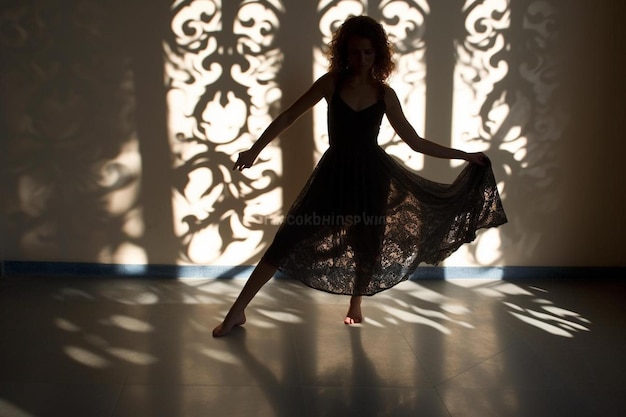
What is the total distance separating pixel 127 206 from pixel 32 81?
84 cm

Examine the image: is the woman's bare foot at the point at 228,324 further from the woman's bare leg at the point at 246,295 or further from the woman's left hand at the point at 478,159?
the woman's left hand at the point at 478,159

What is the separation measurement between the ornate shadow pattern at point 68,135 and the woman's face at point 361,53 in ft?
4.41

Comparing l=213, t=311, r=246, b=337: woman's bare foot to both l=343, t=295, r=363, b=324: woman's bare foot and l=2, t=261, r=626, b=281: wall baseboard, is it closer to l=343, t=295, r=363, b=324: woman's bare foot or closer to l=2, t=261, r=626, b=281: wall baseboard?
l=343, t=295, r=363, b=324: woman's bare foot

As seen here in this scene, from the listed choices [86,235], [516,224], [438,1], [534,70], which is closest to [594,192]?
[516,224]

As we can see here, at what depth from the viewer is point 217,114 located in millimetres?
3500

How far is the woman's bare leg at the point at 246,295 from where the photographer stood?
9.45ft

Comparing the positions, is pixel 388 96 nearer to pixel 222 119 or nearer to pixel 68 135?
pixel 222 119

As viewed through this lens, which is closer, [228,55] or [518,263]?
[228,55]

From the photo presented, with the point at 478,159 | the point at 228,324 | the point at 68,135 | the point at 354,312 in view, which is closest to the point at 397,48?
the point at 478,159

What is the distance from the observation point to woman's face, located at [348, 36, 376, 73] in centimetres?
276

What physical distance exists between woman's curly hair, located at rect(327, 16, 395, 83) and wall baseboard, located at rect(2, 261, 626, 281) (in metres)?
1.35

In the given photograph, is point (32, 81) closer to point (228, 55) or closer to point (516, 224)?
point (228, 55)

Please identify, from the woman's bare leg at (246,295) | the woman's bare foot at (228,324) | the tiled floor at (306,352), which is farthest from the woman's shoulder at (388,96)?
the woman's bare foot at (228,324)

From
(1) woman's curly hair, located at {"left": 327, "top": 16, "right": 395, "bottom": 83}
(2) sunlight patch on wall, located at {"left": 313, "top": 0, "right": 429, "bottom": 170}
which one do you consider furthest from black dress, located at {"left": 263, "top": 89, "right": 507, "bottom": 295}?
(2) sunlight patch on wall, located at {"left": 313, "top": 0, "right": 429, "bottom": 170}
